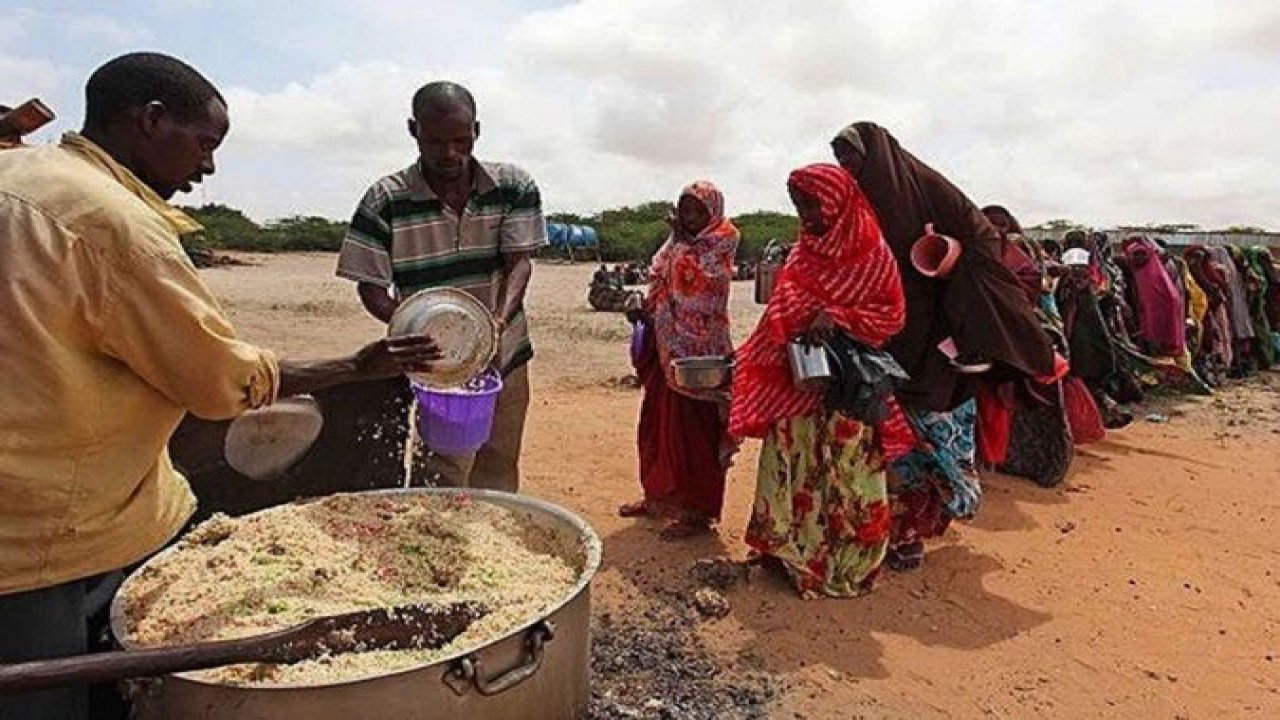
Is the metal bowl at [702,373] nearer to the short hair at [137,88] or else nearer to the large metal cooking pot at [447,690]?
the large metal cooking pot at [447,690]

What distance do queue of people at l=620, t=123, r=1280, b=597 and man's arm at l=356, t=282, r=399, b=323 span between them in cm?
147

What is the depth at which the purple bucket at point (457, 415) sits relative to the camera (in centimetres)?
336

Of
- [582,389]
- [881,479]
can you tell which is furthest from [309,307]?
[881,479]

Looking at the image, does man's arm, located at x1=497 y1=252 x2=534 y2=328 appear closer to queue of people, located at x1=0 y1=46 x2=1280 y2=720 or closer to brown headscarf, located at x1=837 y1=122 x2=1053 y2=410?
Answer: queue of people, located at x1=0 y1=46 x2=1280 y2=720

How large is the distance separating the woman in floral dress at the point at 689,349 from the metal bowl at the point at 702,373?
29 centimetres

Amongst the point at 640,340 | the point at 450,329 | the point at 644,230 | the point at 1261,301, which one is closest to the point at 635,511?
the point at 640,340

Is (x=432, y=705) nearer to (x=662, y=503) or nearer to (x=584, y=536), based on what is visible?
(x=584, y=536)

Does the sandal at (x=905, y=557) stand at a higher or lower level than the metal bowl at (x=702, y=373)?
lower

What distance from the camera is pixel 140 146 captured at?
1946 millimetres

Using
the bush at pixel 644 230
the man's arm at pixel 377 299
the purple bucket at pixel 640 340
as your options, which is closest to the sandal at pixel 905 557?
the purple bucket at pixel 640 340

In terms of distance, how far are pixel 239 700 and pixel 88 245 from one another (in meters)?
0.95

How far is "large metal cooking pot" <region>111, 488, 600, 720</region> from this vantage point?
1.98 meters

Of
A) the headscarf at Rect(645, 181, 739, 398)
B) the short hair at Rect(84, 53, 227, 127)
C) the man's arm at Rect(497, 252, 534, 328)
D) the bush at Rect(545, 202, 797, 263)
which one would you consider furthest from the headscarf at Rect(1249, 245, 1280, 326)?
the bush at Rect(545, 202, 797, 263)

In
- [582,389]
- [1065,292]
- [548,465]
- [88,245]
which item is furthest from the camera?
[582,389]
